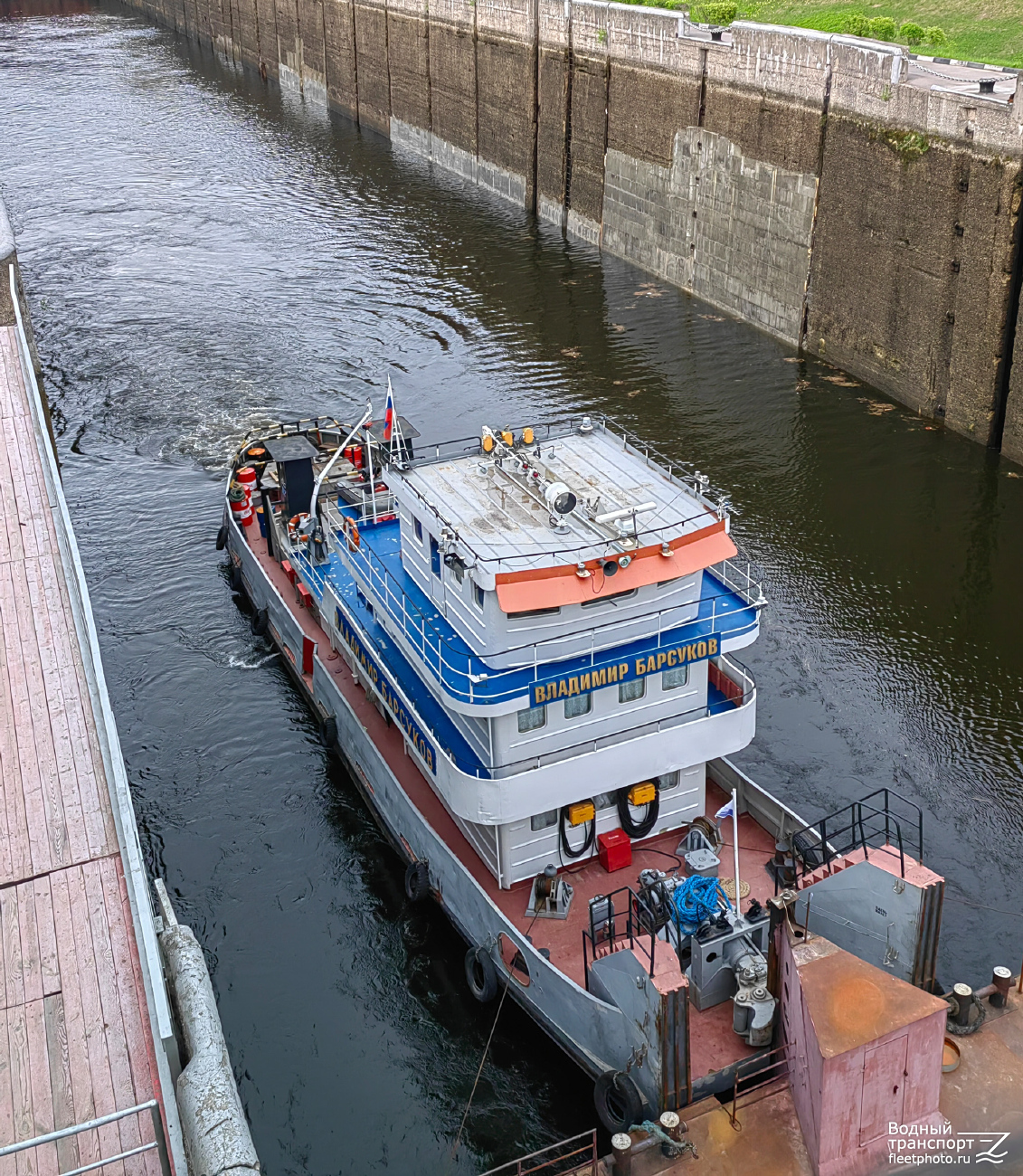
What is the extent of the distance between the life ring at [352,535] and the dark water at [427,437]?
460 centimetres

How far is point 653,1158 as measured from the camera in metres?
15.7

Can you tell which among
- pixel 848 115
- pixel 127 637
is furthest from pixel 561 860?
pixel 848 115

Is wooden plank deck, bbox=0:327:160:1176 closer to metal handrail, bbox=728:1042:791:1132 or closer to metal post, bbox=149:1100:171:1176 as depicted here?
metal post, bbox=149:1100:171:1176

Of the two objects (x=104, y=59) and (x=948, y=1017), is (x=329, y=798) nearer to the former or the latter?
(x=948, y=1017)

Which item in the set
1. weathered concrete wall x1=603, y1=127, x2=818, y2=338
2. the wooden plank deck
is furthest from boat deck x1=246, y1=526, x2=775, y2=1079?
weathered concrete wall x1=603, y1=127, x2=818, y2=338

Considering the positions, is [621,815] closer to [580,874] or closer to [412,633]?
[580,874]

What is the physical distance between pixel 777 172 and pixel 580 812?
32022 millimetres

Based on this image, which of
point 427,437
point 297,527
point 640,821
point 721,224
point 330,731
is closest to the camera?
point 640,821

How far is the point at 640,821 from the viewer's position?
20.5m

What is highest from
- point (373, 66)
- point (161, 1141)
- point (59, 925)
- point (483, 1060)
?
point (373, 66)

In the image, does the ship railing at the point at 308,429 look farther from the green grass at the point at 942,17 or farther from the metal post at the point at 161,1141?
the green grass at the point at 942,17

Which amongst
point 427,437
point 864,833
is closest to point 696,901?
point 864,833

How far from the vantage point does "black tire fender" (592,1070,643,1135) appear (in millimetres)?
16734

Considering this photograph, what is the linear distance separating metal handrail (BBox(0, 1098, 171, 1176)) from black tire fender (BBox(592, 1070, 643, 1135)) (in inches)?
284
